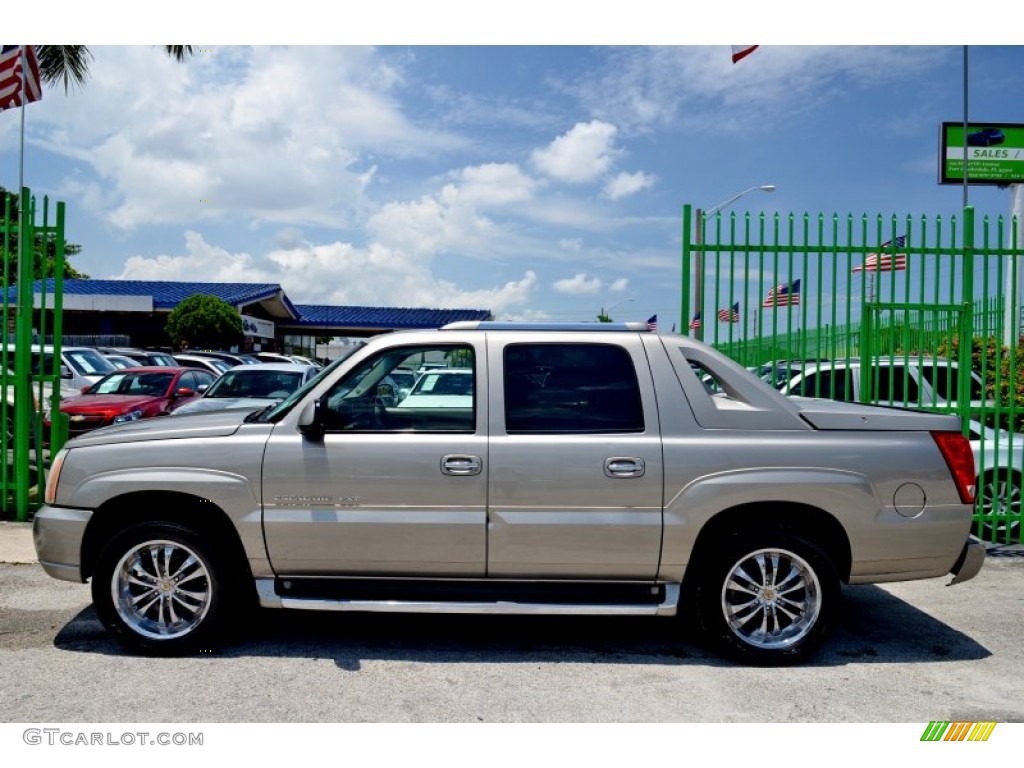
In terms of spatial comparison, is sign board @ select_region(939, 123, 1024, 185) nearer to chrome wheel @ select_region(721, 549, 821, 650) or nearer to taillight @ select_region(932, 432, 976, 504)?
taillight @ select_region(932, 432, 976, 504)

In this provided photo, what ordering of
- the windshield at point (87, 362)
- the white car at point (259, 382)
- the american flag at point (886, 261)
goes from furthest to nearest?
the windshield at point (87, 362), the white car at point (259, 382), the american flag at point (886, 261)

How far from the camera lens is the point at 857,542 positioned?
4.53 meters

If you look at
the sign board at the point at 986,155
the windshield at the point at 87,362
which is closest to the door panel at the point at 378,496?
the windshield at the point at 87,362

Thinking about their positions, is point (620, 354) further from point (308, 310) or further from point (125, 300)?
point (308, 310)

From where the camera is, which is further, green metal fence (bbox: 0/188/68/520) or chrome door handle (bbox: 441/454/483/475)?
green metal fence (bbox: 0/188/68/520)

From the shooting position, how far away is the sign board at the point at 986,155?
26578 mm

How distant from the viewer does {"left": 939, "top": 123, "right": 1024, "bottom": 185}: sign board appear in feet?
87.2

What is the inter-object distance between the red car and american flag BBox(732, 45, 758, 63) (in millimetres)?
9245

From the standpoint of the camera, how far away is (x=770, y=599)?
15.0 ft

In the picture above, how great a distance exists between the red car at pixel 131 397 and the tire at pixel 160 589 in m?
7.40

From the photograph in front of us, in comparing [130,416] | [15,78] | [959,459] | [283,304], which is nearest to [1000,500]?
[959,459]

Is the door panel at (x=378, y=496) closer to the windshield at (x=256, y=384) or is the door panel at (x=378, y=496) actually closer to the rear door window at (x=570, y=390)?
the rear door window at (x=570, y=390)

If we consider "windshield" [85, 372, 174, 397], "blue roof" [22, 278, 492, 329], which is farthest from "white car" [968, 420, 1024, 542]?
"blue roof" [22, 278, 492, 329]

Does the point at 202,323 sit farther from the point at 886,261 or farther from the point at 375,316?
the point at 886,261
